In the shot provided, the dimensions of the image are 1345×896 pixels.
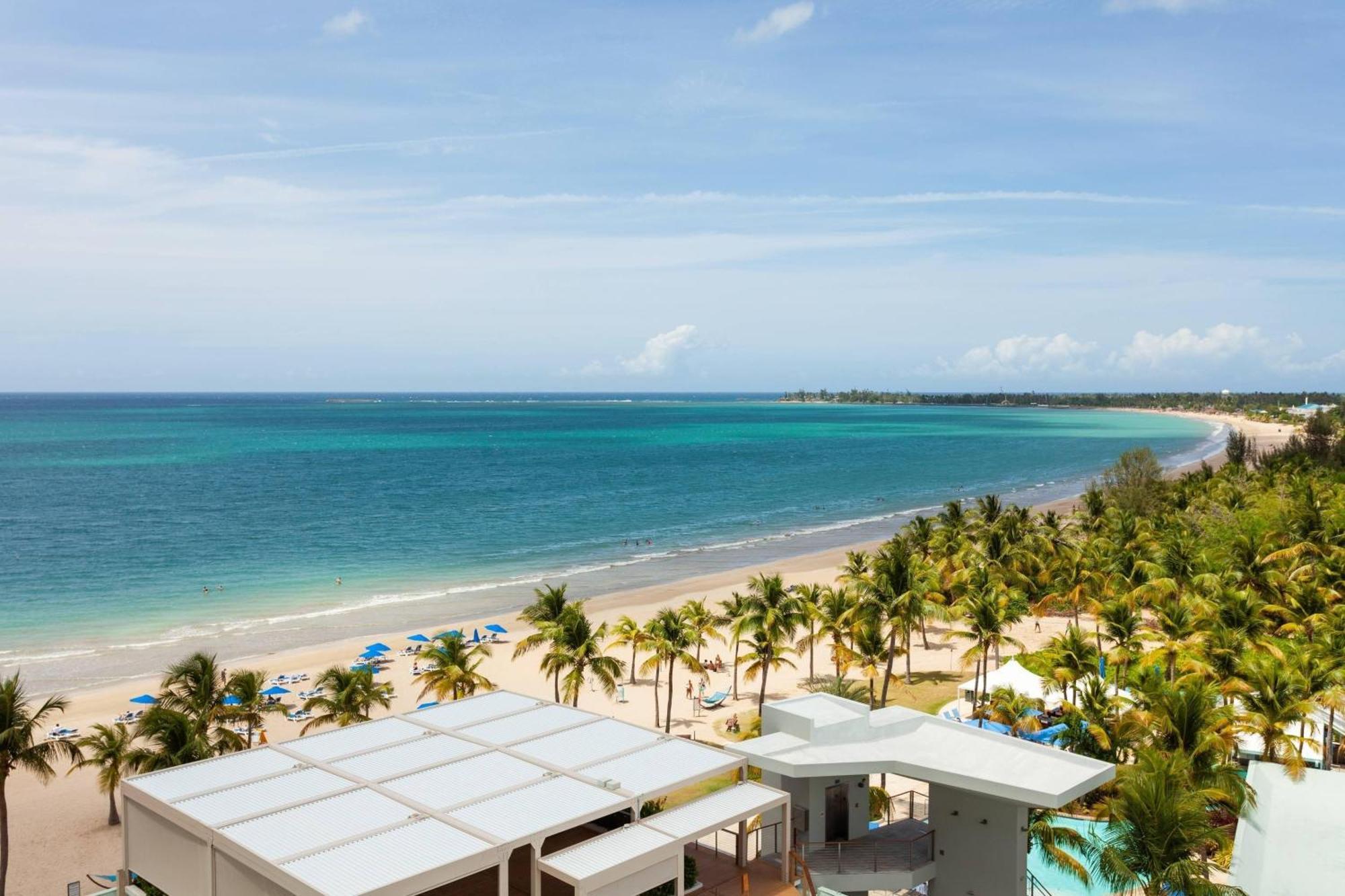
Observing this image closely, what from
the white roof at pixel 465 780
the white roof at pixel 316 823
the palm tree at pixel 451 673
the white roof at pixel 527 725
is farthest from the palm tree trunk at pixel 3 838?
the white roof at pixel 465 780

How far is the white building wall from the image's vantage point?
65.3ft

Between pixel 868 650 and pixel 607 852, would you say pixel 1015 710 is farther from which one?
pixel 607 852

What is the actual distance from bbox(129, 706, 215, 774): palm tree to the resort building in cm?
1481

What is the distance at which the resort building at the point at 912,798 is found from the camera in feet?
64.7

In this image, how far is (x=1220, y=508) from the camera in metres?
62.6

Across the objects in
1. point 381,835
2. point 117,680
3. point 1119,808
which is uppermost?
point 381,835

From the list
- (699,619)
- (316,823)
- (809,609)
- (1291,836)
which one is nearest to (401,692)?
(699,619)

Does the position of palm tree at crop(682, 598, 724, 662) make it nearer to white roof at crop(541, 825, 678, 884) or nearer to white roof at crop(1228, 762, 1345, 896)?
white roof at crop(1228, 762, 1345, 896)

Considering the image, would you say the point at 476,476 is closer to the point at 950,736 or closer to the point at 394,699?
the point at 394,699

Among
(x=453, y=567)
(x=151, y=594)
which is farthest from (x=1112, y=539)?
(x=151, y=594)

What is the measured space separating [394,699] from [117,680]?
15.1 meters

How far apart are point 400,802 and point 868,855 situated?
405 inches

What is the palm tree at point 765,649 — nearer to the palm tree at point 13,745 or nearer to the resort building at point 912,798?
the resort building at point 912,798

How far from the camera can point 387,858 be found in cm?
1430
